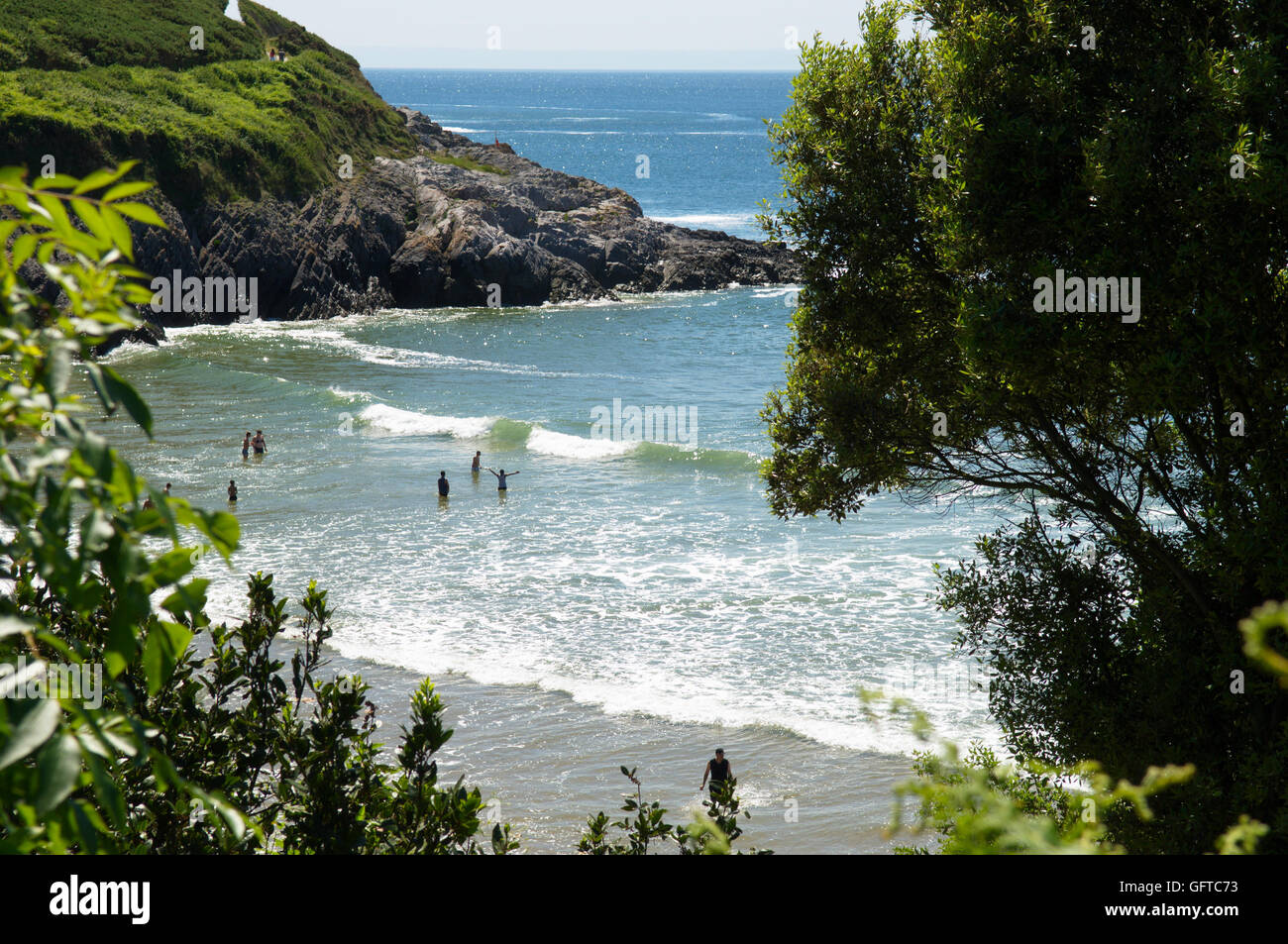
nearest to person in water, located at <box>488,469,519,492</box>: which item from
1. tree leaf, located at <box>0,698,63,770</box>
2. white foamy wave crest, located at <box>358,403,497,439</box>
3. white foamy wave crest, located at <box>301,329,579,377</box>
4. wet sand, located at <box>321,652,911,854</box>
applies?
white foamy wave crest, located at <box>358,403,497,439</box>

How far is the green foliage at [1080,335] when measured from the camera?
6996mm

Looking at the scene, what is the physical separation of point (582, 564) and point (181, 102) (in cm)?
6176

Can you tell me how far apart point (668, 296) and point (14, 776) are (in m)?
71.7

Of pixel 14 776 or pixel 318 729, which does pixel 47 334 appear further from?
pixel 318 729

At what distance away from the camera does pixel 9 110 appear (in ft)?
192

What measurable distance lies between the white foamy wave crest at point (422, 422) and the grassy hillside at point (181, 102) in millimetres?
25531

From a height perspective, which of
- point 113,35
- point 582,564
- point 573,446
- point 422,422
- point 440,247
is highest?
point 113,35

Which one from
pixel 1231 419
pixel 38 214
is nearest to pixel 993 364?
pixel 1231 419

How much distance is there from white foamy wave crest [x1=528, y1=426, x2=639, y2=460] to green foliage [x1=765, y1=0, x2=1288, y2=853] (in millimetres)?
Result: 28458

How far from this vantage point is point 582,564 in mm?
26562

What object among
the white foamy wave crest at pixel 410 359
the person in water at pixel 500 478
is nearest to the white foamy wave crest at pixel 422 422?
the person in water at pixel 500 478

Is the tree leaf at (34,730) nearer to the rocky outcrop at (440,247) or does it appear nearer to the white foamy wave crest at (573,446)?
the white foamy wave crest at (573,446)

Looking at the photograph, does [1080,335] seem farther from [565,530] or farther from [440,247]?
[440,247]

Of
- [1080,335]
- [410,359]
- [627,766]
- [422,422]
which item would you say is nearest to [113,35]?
[410,359]
